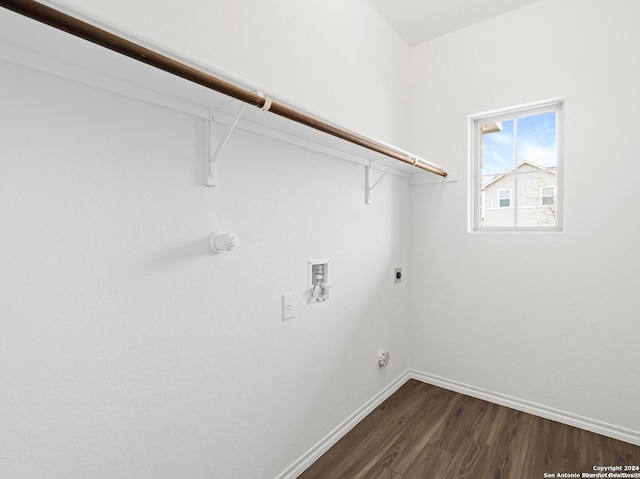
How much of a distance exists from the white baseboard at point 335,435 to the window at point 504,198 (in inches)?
58.7

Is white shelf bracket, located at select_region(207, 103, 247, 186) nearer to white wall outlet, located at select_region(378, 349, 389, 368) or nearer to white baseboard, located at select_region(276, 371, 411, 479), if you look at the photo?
white baseboard, located at select_region(276, 371, 411, 479)

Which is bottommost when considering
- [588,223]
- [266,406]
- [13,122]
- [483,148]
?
[266,406]

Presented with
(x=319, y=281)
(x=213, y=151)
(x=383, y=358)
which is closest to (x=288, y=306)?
(x=319, y=281)

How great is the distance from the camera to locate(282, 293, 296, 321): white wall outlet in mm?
1640

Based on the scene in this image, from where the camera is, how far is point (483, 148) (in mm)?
2564

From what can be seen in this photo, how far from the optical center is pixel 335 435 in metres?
1.97

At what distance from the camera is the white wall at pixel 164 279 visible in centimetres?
92

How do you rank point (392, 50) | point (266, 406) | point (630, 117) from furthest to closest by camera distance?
1. point (392, 50)
2. point (630, 117)
3. point (266, 406)

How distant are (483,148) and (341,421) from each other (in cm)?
210

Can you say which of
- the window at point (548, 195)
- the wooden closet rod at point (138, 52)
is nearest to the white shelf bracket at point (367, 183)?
the wooden closet rod at point (138, 52)

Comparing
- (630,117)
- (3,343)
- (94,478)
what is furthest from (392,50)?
(94,478)

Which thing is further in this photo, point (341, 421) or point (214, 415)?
point (341, 421)

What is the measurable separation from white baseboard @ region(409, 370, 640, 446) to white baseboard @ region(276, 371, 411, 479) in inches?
12.4

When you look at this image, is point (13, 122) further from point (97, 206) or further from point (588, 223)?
point (588, 223)
